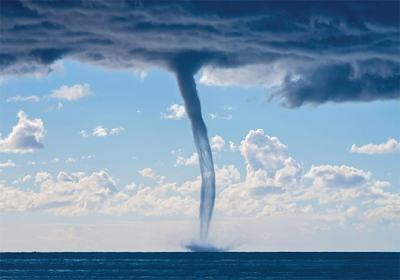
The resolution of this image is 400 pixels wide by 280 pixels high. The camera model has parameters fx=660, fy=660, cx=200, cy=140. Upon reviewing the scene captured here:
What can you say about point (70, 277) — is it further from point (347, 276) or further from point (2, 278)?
point (347, 276)

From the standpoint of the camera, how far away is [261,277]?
132 meters

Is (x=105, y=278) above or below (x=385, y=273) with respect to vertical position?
below

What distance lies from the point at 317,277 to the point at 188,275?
26.5m

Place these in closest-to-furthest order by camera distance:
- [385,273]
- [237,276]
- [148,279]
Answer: [148,279]
[237,276]
[385,273]

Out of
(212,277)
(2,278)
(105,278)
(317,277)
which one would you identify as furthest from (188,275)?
(2,278)

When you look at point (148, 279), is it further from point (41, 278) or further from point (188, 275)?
point (41, 278)

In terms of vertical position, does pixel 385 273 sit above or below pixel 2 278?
above

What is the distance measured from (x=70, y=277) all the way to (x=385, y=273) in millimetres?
68914

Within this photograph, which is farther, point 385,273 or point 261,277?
point 385,273

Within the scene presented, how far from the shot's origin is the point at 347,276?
134 meters

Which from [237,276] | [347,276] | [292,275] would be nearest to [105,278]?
[237,276]

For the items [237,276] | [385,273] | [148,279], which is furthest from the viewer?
[385,273]

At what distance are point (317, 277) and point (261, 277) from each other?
11.2m

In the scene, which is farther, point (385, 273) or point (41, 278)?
point (385, 273)
